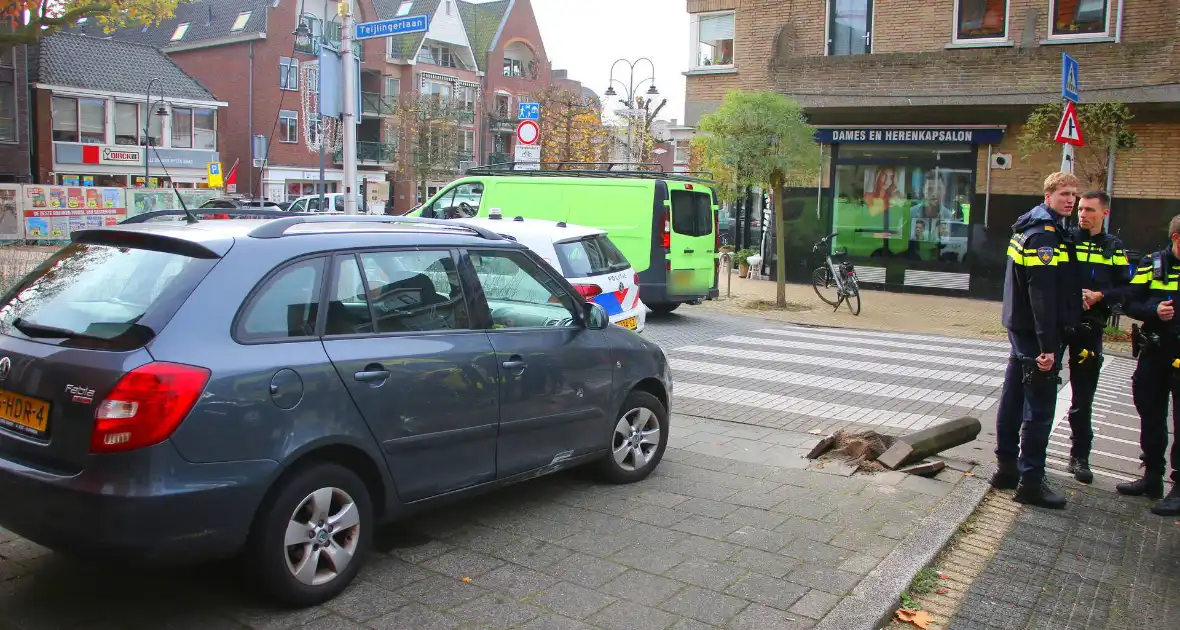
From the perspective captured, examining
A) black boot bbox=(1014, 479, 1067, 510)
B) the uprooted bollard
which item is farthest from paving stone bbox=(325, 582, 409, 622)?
black boot bbox=(1014, 479, 1067, 510)

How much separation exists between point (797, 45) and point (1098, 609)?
62.3 feet

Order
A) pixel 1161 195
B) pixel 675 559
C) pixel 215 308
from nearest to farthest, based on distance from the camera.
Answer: pixel 215 308
pixel 675 559
pixel 1161 195

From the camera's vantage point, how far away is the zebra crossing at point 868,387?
7.77m

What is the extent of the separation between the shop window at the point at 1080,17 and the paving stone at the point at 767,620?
60.1 ft

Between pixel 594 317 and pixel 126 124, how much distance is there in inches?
1793

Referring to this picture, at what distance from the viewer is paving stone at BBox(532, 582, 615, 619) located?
A: 3887mm

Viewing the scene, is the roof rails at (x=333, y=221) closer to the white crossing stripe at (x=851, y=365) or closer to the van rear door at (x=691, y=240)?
the white crossing stripe at (x=851, y=365)

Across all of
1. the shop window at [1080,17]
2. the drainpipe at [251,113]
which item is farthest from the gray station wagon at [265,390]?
the drainpipe at [251,113]

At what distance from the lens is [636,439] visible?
5789mm

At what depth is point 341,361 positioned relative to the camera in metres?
3.94

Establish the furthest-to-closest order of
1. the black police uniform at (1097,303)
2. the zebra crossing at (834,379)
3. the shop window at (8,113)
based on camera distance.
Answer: the shop window at (8,113) < the zebra crossing at (834,379) < the black police uniform at (1097,303)

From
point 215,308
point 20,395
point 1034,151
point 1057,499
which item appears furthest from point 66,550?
point 1034,151

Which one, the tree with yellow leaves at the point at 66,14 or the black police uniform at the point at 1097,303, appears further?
the tree with yellow leaves at the point at 66,14

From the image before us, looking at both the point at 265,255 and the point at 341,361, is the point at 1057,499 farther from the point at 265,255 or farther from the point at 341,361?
the point at 265,255
